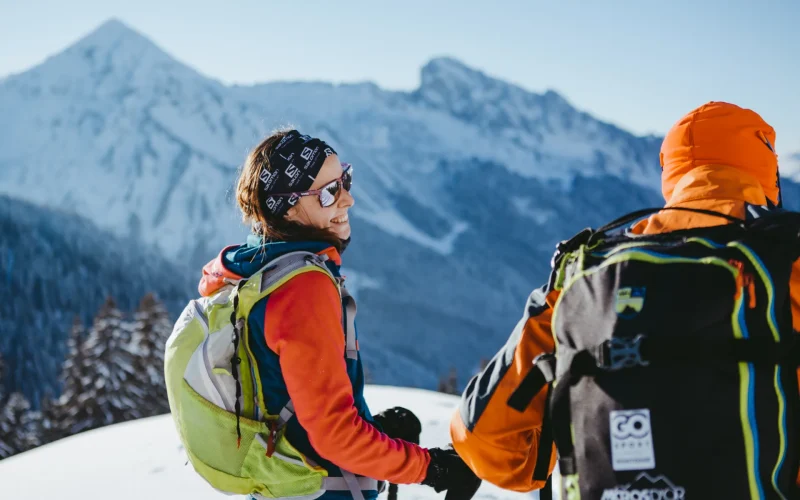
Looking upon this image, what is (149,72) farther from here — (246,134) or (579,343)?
(579,343)

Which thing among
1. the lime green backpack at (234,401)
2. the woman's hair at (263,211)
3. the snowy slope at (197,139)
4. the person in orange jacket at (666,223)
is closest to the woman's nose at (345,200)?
the woman's hair at (263,211)

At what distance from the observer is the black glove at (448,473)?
2275mm

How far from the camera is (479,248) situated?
142 metres

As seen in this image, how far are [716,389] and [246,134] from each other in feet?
451

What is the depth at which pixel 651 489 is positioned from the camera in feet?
4.64

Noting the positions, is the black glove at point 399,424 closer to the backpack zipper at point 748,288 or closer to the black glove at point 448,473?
the black glove at point 448,473

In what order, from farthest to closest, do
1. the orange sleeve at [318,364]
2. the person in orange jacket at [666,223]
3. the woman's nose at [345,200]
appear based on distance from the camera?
1. the woman's nose at [345,200]
2. the orange sleeve at [318,364]
3. the person in orange jacket at [666,223]

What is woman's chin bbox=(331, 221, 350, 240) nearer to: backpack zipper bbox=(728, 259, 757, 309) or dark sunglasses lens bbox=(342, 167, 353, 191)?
dark sunglasses lens bbox=(342, 167, 353, 191)

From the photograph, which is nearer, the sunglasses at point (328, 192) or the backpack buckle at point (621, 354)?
the backpack buckle at point (621, 354)

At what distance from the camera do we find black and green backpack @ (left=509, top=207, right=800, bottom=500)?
4.59 feet

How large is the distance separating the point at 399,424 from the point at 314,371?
72cm

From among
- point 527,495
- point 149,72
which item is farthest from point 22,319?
point 149,72

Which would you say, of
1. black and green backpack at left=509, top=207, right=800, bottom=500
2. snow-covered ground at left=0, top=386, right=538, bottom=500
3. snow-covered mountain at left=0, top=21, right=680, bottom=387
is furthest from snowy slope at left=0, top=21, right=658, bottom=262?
black and green backpack at left=509, top=207, right=800, bottom=500

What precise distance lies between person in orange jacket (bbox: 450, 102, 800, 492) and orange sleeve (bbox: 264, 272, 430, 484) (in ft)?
1.13
